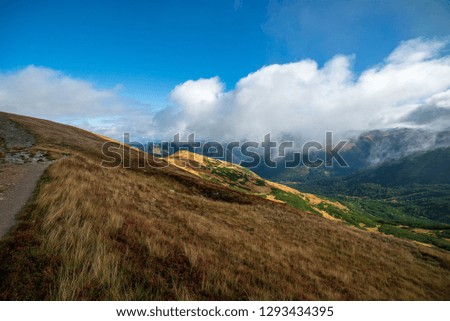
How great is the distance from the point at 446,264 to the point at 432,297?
11.5 metres

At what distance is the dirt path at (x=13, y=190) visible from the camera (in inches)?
247

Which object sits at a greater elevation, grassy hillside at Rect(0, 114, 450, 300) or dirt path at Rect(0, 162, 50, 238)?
dirt path at Rect(0, 162, 50, 238)

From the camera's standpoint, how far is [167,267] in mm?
5516

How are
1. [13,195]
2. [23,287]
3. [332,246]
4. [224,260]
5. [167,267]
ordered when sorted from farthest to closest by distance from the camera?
[332,246]
[13,195]
[224,260]
[167,267]
[23,287]

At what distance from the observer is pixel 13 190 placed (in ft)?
31.2

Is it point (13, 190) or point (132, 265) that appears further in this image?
point (13, 190)

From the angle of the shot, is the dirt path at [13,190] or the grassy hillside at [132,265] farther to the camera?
the dirt path at [13,190]

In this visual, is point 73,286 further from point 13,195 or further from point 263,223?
point 263,223

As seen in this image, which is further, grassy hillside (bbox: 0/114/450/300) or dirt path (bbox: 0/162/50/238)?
dirt path (bbox: 0/162/50/238)

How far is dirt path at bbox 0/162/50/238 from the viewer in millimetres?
6285

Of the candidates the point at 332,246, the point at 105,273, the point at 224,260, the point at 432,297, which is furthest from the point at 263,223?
the point at 105,273

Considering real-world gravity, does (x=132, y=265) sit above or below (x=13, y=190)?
→ below

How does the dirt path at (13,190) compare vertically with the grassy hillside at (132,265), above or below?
above

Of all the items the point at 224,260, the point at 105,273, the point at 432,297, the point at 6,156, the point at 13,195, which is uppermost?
the point at 6,156
